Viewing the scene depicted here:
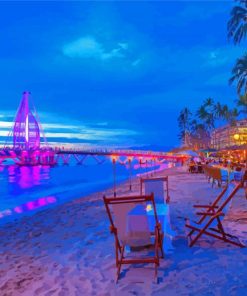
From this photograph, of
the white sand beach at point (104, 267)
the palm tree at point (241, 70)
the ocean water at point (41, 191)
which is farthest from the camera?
the palm tree at point (241, 70)

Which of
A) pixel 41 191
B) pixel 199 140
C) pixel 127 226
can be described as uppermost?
pixel 199 140

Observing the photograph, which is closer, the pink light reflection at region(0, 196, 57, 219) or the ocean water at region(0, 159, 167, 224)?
the pink light reflection at region(0, 196, 57, 219)

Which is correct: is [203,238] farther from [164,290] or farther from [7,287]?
[7,287]

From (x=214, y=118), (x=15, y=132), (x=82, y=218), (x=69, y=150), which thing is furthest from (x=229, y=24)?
(x=69, y=150)

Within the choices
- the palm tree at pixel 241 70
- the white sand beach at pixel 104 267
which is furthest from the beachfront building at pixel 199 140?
the white sand beach at pixel 104 267

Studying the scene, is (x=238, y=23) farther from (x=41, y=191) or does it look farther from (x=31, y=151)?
(x=31, y=151)

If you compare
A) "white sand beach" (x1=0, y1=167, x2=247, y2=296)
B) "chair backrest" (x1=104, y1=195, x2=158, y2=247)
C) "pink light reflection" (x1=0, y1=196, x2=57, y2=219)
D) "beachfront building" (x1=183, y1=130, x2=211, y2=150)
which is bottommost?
"pink light reflection" (x1=0, y1=196, x2=57, y2=219)

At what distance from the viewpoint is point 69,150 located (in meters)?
107

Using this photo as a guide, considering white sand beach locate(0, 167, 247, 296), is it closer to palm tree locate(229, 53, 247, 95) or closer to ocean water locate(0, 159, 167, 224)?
ocean water locate(0, 159, 167, 224)

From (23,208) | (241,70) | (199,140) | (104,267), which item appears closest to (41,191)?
(23,208)

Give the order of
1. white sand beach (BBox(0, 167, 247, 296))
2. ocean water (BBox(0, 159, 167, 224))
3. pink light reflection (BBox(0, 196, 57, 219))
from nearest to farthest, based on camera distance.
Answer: white sand beach (BBox(0, 167, 247, 296)) → pink light reflection (BBox(0, 196, 57, 219)) → ocean water (BBox(0, 159, 167, 224))

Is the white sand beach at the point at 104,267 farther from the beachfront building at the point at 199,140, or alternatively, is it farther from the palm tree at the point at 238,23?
the beachfront building at the point at 199,140

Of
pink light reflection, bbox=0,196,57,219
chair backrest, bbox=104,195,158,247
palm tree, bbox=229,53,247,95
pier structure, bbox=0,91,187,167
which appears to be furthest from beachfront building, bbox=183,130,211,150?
chair backrest, bbox=104,195,158,247

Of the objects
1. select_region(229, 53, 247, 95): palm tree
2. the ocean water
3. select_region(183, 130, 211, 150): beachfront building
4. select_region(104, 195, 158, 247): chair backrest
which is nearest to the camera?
select_region(104, 195, 158, 247): chair backrest
